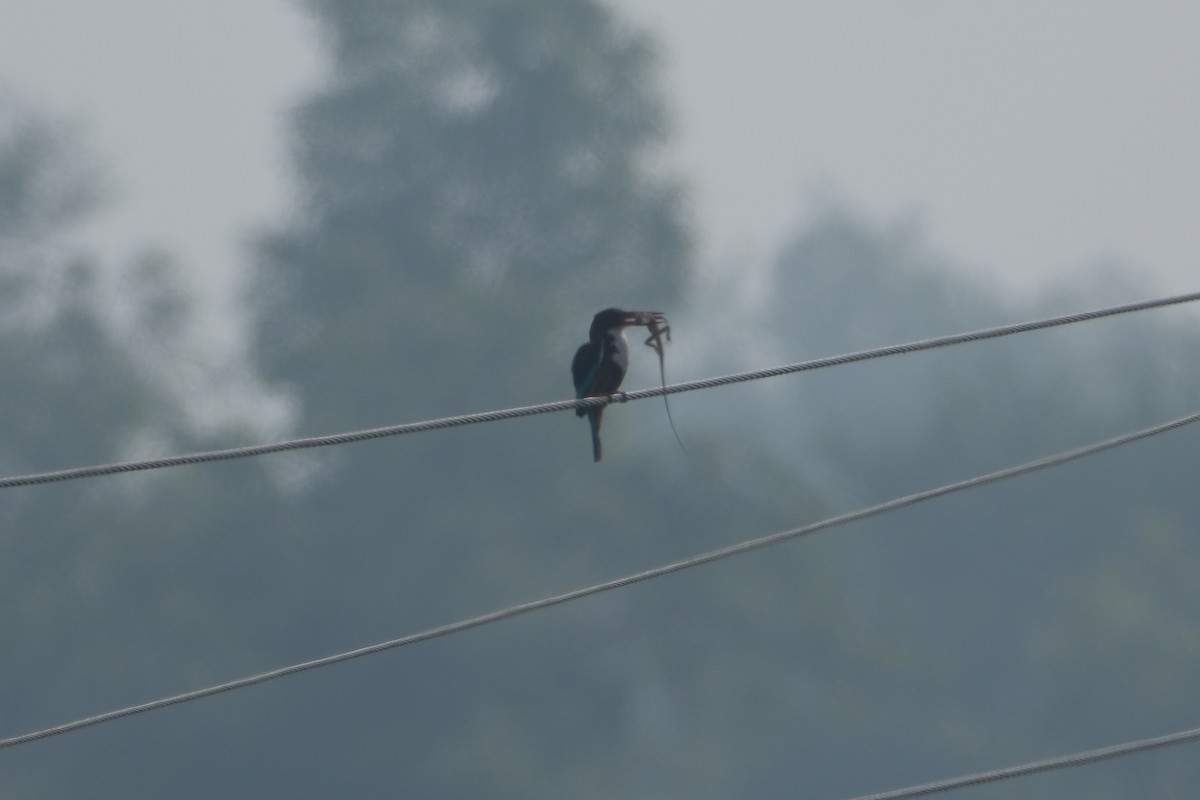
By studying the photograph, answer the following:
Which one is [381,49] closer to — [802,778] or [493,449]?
[493,449]

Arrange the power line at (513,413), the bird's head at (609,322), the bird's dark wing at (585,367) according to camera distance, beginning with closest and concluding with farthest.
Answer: the power line at (513,413), the bird's head at (609,322), the bird's dark wing at (585,367)

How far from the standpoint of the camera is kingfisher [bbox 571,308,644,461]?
1002 centimetres

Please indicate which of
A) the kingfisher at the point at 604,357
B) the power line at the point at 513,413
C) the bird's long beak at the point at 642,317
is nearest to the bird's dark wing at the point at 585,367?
the kingfisher at the point at 604,357

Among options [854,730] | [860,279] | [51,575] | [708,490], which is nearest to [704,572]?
[708,490]

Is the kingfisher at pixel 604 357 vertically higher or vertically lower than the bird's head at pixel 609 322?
lower

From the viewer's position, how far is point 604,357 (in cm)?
1005

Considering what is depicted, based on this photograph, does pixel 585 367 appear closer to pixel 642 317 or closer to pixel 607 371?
pixel 607 371

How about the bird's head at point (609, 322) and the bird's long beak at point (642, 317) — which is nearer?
the bird's long beak at point (642, 317)

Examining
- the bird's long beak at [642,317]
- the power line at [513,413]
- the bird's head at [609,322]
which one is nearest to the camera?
the power line at [513,413]

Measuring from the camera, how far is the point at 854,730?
26359mm

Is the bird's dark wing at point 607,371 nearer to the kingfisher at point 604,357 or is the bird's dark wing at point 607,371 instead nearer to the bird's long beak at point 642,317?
the kingfisher at point 604,357

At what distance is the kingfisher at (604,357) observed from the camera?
10016 millimetres

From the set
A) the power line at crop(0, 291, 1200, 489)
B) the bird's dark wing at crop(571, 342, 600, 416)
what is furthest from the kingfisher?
the power line at crop(0, 291, 1200, 489)

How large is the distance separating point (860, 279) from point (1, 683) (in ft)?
67.3
